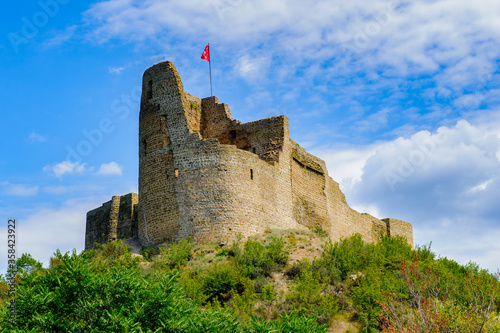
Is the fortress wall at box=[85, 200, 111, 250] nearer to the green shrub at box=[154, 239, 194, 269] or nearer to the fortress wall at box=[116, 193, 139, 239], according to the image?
the fortress wall at box=[116, 193, 139, 239]

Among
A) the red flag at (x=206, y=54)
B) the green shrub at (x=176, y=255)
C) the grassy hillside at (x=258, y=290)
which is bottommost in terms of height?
the grassy hillside at (x=258, y=290)

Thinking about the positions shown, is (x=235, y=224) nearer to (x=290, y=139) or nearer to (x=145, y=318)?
(x=290, y=139)

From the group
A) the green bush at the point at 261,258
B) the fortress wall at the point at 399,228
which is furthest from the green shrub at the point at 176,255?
the fortress wall at the point at 399,228

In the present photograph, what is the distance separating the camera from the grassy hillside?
16.3 meters

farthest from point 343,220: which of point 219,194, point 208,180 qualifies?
point 208,180

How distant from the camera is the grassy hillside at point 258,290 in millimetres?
16344

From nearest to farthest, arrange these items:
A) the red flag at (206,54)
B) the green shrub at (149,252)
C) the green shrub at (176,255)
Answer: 1. the green shrub at (176,255)
2. the green shrub at (149,252)
3. the red flag at (206,54)

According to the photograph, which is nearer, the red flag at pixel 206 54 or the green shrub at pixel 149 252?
the green shrub at pixel 149 252

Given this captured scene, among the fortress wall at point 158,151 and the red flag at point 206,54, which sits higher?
the red flag at point 206,54

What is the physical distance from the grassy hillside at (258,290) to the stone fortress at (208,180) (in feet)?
3.34

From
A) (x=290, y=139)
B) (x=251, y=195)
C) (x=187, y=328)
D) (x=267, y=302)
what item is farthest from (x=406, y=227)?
(x=187, y=328)

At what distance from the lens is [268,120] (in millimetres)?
31469

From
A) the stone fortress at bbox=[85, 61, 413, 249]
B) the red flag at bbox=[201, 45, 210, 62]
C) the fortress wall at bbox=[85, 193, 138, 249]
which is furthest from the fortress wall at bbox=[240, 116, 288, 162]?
the fortress wall at bbox=[85, 193, 138, 249]

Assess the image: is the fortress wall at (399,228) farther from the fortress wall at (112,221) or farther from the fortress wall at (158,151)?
the fortress wall at (158,151)
